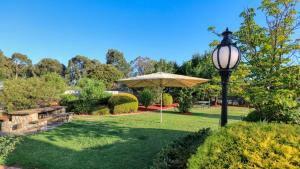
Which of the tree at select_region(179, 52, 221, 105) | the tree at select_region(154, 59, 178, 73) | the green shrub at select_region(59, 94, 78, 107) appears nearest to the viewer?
the green shrub at select_region(59, 94, 78, 107)

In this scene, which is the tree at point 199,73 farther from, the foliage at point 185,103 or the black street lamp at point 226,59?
the black street lamp at point 226,59

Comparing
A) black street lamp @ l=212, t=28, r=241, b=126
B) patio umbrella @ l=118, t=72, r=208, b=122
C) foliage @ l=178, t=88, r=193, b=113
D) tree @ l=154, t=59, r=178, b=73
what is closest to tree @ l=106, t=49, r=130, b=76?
tree @ l=154, t=59, r=178, b=73

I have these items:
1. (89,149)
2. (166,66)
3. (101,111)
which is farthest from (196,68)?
(89,149)

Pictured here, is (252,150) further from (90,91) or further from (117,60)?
(117,60)

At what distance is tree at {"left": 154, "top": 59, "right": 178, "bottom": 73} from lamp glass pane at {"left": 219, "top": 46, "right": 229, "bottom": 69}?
17730 mm

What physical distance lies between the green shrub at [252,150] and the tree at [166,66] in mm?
19156

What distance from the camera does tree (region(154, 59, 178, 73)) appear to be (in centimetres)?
2095

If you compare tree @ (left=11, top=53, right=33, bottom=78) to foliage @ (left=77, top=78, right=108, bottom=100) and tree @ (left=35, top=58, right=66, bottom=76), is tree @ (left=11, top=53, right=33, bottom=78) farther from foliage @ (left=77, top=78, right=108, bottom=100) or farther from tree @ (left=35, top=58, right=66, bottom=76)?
foliage @ (left=77, top=78, right=108, bottom=100)

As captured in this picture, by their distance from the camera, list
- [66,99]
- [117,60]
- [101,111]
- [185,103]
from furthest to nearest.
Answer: [117,60] < [185,103] < [66,99] < [101,111]

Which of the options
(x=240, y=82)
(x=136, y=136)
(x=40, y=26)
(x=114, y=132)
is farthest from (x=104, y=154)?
(x=40, y=26)

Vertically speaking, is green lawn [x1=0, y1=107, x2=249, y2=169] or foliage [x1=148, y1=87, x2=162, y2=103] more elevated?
foliage [x1=148, y1=87, x2=162, y2=103]

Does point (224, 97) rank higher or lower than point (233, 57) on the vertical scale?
lower

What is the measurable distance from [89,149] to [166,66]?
17482 millimetres

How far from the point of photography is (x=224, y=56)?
3.05m
